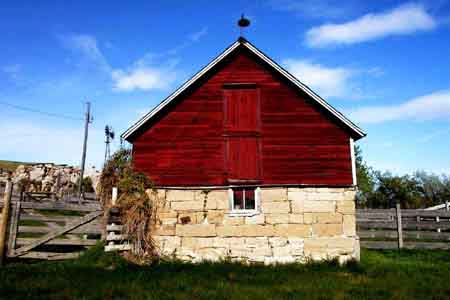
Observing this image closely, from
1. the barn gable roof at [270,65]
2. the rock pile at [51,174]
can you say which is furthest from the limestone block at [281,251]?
the rock pile at [51,174]

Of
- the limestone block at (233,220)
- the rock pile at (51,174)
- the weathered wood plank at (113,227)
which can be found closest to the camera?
the weathered wood plank at (113,227)

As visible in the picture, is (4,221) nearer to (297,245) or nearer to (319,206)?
(297,245)

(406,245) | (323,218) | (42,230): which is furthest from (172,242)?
(406,245)

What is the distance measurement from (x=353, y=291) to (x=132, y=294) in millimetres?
4783

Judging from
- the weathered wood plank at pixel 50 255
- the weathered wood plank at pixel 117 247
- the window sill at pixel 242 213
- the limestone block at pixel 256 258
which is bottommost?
the limestone block at pixel 256 258

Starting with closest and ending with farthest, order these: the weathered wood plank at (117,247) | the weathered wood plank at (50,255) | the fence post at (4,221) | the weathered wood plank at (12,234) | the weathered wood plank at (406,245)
Result: 1. the fence post at (4,221)
2. the weathered wood plank at (12,234)
3. the weathered wood plank at (50,255)
4. the weathered wood plank at (117,247)
5. the weathered wood plank at (406,245)

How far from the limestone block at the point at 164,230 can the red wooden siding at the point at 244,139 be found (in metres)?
1.46

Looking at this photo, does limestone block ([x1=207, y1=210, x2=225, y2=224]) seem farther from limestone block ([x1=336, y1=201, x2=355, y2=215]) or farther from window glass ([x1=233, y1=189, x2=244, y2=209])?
limestone block ([x1=336, y1=201, x2=355, y2=215])

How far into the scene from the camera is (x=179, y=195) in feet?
40.4

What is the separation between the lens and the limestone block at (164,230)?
12109mm

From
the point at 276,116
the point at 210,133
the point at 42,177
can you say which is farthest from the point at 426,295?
the point at 42,177

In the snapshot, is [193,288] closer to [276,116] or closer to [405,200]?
[276,116]

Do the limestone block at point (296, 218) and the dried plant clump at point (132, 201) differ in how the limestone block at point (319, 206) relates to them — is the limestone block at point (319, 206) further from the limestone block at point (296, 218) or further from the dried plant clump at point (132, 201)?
the dried plant clump at point (132, 201)

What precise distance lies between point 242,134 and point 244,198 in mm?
2246
